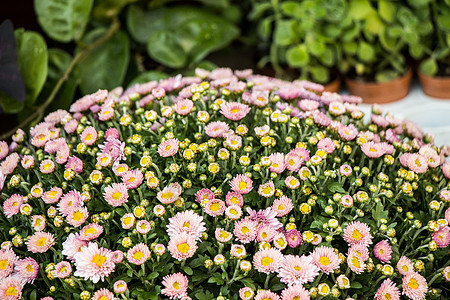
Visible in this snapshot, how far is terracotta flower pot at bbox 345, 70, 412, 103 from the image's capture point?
1406mm

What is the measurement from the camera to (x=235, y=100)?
815 millimetres

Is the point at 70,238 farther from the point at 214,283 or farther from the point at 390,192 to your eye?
the point at 390,192

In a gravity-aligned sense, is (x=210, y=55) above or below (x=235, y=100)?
below

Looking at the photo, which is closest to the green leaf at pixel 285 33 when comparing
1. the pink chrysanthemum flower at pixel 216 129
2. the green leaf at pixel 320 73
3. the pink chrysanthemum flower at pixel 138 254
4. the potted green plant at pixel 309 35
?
the potted green plant at pixel 309 35

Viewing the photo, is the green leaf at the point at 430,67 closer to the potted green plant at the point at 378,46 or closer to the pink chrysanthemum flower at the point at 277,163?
the potted green plant at the point at 378,46

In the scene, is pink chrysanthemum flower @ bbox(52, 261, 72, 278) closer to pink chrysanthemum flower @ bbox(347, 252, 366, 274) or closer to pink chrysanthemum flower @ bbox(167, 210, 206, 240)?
pink chrysanthemum flower @ bbox(167, 210, 206, 240)

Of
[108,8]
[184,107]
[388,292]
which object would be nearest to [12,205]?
[184,107]

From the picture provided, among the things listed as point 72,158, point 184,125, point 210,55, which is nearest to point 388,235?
point 184,125

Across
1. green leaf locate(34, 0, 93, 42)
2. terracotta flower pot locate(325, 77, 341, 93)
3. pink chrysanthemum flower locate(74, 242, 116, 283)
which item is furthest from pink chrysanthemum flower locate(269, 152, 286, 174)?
terracotta flower pot locate(325, 77, 341, 93)

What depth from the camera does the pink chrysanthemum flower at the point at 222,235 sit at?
555mm

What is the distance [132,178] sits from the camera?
0.61 metres

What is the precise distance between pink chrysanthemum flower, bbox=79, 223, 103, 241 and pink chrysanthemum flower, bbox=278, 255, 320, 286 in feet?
0.75

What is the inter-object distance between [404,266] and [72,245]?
413mm

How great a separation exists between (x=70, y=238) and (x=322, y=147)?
0.37 meters
